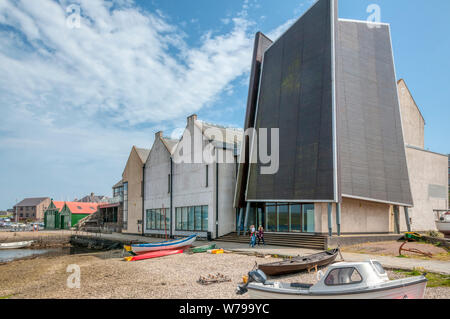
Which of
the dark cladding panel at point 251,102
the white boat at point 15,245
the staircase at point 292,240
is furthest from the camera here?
the white boat at point 15,245

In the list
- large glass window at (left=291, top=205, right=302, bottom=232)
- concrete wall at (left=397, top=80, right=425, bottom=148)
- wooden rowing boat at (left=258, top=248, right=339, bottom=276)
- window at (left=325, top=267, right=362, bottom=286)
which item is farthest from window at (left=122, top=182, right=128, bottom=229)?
window at (left=325, top=267, right=362, bottom=286)

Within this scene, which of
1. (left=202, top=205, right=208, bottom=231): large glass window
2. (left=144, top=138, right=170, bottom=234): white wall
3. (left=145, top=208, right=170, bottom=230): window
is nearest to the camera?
(left=202, top=205, right=208, bottom=231): large glass window

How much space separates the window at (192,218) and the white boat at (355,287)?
2492 cm

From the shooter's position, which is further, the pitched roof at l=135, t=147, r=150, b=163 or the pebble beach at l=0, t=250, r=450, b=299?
the pitched roof at l=135, t=147, r=150, b=163

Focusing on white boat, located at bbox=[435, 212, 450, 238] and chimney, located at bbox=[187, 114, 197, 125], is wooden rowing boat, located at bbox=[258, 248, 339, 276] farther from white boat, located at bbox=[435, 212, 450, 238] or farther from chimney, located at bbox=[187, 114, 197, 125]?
chimney, located at bbox=[187, 114, 197, 125]

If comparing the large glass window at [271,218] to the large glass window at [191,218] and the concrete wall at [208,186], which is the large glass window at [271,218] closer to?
the concrete wall at [208,186]

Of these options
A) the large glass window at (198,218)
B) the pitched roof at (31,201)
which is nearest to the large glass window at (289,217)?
the large glass window at (198,218)

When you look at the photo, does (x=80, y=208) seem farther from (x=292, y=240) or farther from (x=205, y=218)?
(x=292, y=240)

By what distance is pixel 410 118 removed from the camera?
135 feet

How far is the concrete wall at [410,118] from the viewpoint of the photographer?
40.4 metres

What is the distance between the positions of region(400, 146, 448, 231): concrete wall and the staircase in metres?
17.8

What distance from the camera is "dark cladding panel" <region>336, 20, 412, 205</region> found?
88.5 feet

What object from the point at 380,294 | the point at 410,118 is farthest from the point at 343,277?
the point at 410,118

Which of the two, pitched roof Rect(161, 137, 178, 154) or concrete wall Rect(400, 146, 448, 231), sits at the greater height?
pitched roof Rect(161, 137, 178, 154)
